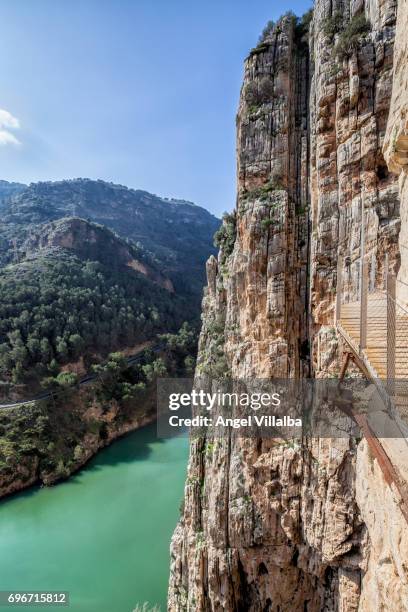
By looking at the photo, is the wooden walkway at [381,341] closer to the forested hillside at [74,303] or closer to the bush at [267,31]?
the bush at [267,31]

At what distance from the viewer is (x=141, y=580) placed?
11.2 m

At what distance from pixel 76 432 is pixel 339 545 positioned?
18.0m

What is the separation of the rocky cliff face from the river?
3.53 metres

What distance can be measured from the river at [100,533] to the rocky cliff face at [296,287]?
353 cm

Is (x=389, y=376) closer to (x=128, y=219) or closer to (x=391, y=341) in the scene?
(x=391, y=341)

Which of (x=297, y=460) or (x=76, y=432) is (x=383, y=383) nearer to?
(x=297, y=460)

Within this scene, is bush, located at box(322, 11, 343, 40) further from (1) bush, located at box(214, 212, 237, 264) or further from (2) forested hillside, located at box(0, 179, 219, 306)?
(2) forested hillside, located at box(0, 179, 219, 306)

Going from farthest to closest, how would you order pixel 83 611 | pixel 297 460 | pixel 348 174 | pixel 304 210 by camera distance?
pixel 83 611
pixel 304 210
pixel 297 460
pixel 348 174

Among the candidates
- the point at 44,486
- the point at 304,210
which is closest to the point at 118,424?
the point at 44,486

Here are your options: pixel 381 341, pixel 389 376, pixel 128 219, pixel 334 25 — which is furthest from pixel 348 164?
pixel 128 219

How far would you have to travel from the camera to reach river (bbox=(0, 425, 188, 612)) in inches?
434

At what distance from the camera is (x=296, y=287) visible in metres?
7.37

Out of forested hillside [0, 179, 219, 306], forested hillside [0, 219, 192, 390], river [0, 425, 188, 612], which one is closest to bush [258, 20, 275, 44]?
river [0, 425, 188, 612]

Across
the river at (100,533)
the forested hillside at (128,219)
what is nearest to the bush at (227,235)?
the river at (100,533)
